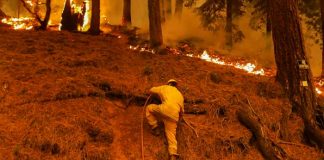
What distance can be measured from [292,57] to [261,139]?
9.87 feet

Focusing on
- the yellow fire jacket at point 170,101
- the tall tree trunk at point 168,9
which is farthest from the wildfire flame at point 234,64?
the tall tree trunk at point 168,9

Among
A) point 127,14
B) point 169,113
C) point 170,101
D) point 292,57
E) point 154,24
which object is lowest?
point 169,113

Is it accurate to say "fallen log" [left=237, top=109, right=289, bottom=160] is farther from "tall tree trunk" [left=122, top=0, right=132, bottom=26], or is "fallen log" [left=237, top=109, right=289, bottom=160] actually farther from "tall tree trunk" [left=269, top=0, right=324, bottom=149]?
"tall tree trunk" [left=122, top=0, right=132, bottom=26]

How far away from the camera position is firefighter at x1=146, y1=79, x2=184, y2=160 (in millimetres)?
8551

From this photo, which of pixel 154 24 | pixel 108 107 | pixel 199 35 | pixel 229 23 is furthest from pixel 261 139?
pixel 199 35

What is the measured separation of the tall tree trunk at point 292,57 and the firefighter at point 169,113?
379 cm

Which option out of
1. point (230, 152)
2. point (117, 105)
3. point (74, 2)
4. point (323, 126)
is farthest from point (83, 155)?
point (74, 2)

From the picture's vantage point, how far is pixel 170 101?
876cm

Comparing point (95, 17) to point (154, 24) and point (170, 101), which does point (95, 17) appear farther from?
point (170, 101)

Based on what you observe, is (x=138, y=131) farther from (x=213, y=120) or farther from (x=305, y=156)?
(x=305, y=156)

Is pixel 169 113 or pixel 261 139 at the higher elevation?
pixel 169 113

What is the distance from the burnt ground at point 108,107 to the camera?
8.19 metres

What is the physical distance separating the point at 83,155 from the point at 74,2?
1257 centimetres

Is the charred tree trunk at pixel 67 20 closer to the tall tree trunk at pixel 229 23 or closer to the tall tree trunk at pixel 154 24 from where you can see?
the tall tree trunk at pixel 154 24
